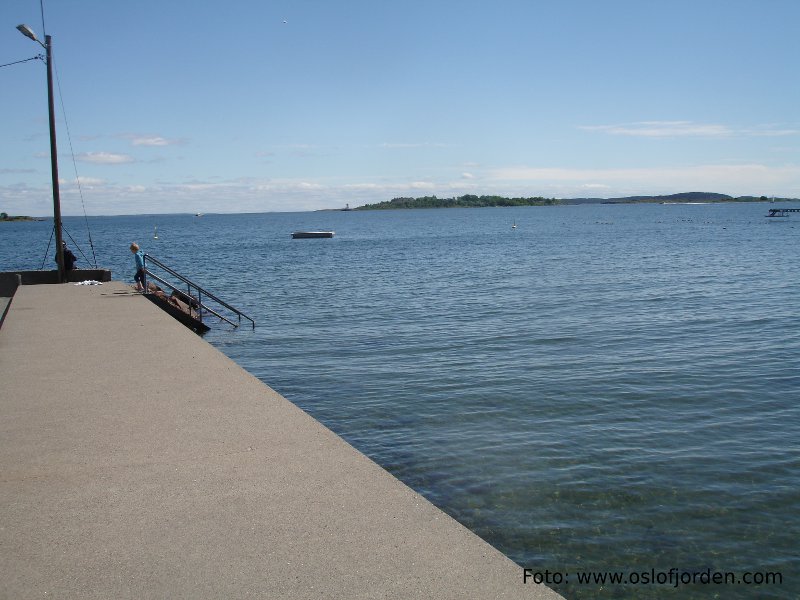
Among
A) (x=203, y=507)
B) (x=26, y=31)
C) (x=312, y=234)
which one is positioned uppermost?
(x=26, y=31)

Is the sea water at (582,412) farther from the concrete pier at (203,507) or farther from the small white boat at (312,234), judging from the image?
the small white boat at (312,234)

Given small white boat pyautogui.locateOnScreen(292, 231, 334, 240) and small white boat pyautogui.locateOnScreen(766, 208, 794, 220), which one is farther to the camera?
small white boat pyautogui.locateOnScreen(766, 208, 794, 220)

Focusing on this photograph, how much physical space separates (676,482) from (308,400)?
669 cm

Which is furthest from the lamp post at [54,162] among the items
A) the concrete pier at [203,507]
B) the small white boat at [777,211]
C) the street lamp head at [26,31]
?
the small white boat at [777,211]

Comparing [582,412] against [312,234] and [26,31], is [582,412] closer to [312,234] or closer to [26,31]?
[26,31]

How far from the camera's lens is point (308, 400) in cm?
1327

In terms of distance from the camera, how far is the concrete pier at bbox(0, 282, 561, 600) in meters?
4.61

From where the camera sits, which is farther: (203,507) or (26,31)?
(26,31)

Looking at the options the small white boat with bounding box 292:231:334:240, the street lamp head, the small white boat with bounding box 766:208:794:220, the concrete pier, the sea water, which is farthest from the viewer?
the small white boat with bounding box 766:208:794:220

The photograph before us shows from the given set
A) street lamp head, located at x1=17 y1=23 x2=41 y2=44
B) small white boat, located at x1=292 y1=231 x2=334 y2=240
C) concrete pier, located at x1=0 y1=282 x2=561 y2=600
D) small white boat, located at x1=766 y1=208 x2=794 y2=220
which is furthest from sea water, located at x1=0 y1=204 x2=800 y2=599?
small white boat, located at x1=766 y1=208 x2=794 y2=220

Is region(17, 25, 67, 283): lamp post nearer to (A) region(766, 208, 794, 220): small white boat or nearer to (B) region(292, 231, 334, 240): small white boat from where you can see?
(B) region(292, 231, 334, 240): small white boat

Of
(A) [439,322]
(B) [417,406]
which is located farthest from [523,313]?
(B) [417,406]

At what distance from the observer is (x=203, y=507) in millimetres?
5742

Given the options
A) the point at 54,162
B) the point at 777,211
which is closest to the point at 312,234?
the point at 54,162
